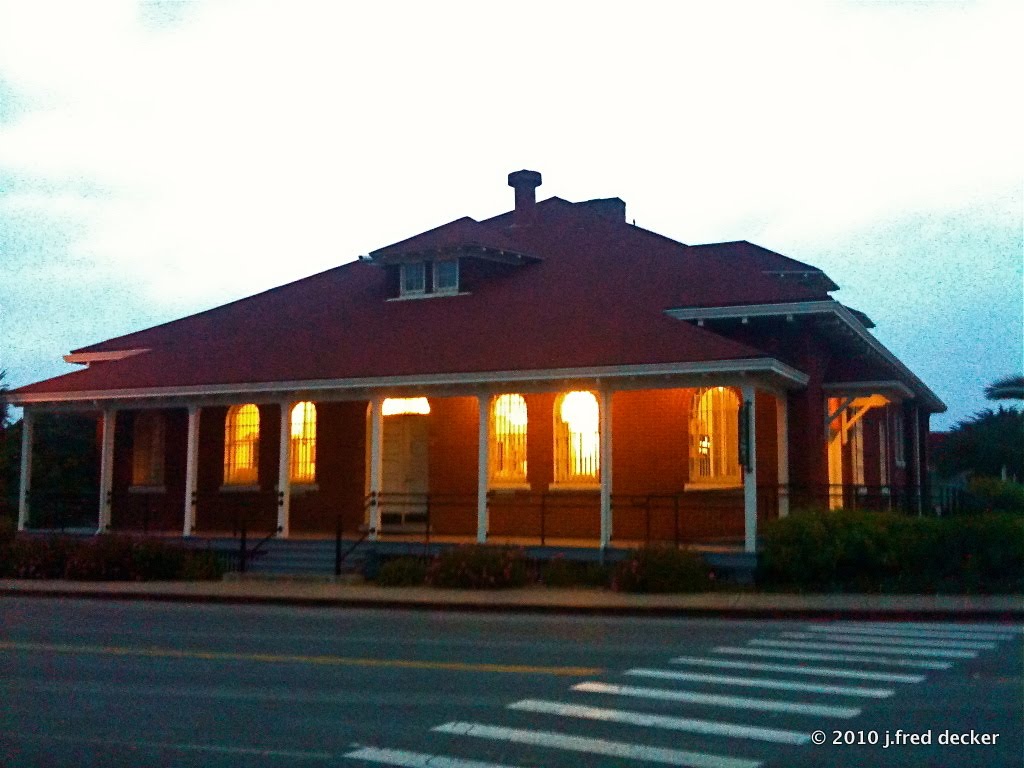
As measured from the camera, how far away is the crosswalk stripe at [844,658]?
11.5 m

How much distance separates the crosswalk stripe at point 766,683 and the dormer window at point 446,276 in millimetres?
15717

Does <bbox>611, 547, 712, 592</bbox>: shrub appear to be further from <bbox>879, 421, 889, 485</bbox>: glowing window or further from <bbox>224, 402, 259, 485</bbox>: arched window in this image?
<bbox>879, 421, 889, 485</bbox>: glowing window

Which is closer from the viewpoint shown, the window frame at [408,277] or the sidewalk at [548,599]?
the sidewalk at [548,599]

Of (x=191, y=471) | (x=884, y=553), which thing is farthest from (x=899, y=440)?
(x=191, y=471)

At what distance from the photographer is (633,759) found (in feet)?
24.5

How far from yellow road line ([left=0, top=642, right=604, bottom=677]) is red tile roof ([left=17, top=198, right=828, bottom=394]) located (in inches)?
349

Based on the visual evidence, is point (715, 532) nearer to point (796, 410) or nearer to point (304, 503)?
point (796, 410)

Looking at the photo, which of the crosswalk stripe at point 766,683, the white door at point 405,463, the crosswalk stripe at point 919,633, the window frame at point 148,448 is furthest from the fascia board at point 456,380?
the crosswalk stripe at point 766,683

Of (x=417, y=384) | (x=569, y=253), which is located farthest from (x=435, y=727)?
(x=569, y=253)

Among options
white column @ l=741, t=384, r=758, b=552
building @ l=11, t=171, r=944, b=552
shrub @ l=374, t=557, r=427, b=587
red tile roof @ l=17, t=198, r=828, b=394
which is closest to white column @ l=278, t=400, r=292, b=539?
building @ l=11, t=171, r=944, b=552

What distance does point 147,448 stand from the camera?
27484mm

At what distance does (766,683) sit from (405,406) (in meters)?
14.7

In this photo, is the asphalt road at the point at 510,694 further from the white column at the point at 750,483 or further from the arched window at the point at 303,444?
the arched window at the point at 303,444

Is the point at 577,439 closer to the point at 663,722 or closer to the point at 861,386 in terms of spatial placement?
the point at 861,386
